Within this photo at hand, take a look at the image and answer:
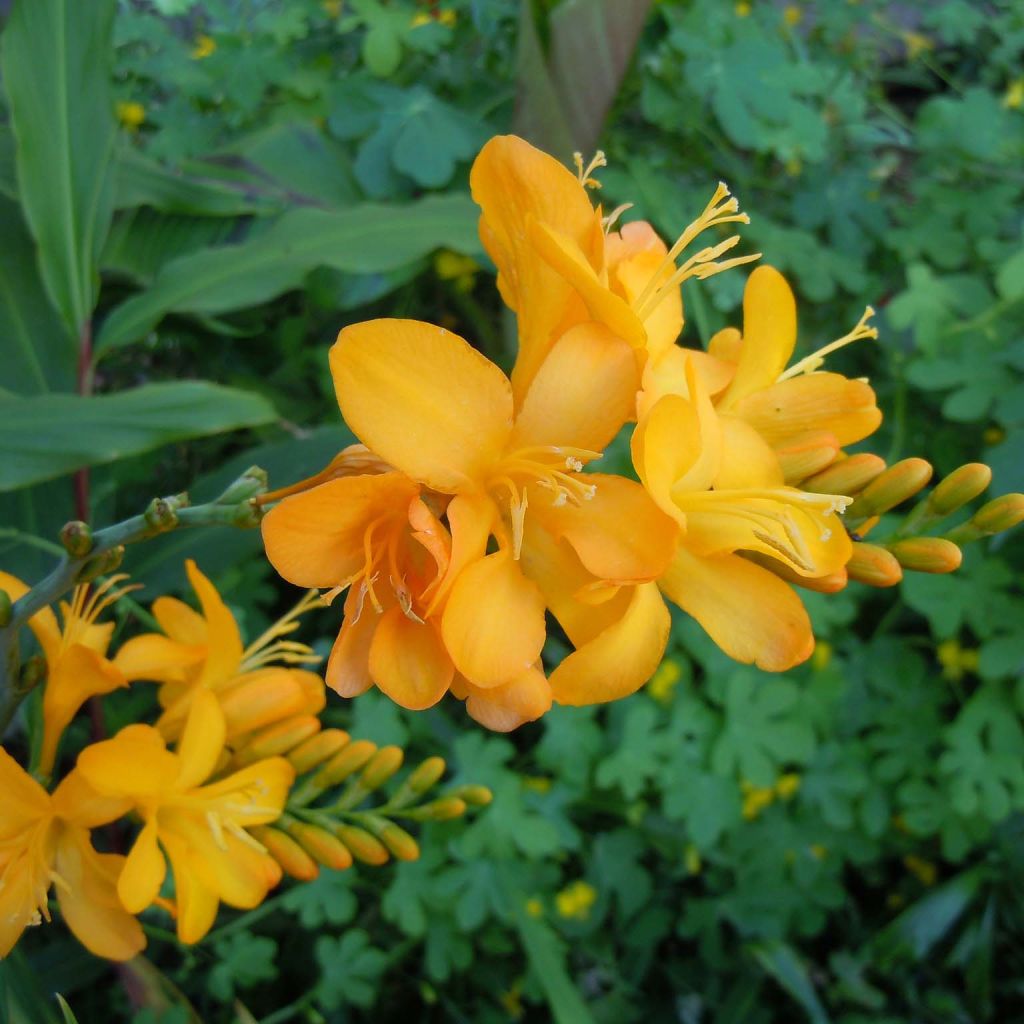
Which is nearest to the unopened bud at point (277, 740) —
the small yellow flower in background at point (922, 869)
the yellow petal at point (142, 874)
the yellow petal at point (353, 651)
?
the yellow petal at point (142, 874)

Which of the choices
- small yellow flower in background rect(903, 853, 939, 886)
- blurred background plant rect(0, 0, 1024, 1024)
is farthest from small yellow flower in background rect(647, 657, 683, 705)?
small yellow flower in background rect(903, 853, 939, 886)

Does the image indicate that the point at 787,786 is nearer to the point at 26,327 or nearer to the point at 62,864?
the point at 62,864

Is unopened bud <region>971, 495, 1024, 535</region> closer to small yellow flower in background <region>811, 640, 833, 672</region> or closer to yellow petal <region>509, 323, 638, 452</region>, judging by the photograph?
yellow petal <region>509, 323, 638, 452</region>

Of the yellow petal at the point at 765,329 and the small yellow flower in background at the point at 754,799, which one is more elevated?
the yellow petal at the point at 765,329

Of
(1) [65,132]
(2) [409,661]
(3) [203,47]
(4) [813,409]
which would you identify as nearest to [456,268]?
(1) [65,132]

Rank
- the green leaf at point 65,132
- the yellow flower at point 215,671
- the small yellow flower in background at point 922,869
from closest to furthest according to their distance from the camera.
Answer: the yellow flower at point 215,671 < the green leaf at point 65,132 < the small yellow flower in background at point 922,869

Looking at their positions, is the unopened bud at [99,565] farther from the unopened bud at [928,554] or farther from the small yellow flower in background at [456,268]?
the small yellow flower in background at [456,268]

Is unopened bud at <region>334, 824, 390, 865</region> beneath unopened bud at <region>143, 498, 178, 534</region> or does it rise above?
beneath
